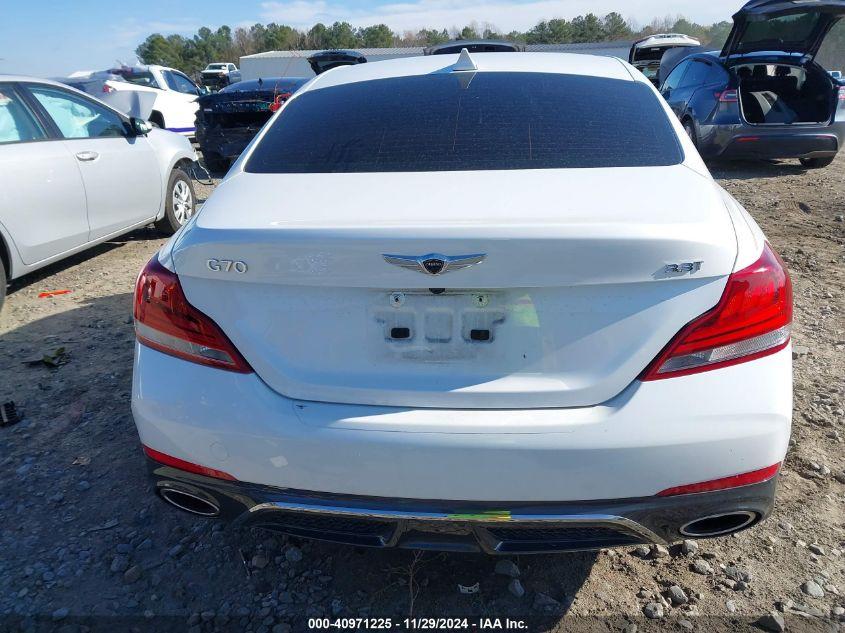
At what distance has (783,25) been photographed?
791cm

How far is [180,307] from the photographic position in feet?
5.85

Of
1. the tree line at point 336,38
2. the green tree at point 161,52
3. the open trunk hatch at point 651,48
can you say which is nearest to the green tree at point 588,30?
the tree line at point 336,38

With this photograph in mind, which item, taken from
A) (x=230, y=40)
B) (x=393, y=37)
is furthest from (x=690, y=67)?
(x=230, y=40)

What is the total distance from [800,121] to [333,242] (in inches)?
361

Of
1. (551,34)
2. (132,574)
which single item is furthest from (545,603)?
(551,34)

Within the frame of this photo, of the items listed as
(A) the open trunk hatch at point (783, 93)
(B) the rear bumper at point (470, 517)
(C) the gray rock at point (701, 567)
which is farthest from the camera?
(A) the open trunk hatch at point (783, 93)

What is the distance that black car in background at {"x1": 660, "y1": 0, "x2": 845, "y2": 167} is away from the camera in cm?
801

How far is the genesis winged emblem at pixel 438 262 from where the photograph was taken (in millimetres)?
1580

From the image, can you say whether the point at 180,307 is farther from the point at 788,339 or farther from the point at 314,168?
the point at 788,339

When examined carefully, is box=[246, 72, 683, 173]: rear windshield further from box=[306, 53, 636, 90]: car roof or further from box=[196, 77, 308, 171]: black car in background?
box=[196, 77, 308, 171]: black car in background

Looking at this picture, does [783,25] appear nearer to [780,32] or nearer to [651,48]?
[780,32]

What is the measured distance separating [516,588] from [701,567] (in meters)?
0.66

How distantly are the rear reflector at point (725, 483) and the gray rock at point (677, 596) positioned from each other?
0.63m

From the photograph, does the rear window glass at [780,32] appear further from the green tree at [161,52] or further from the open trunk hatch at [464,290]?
the green tree at [161,52]
